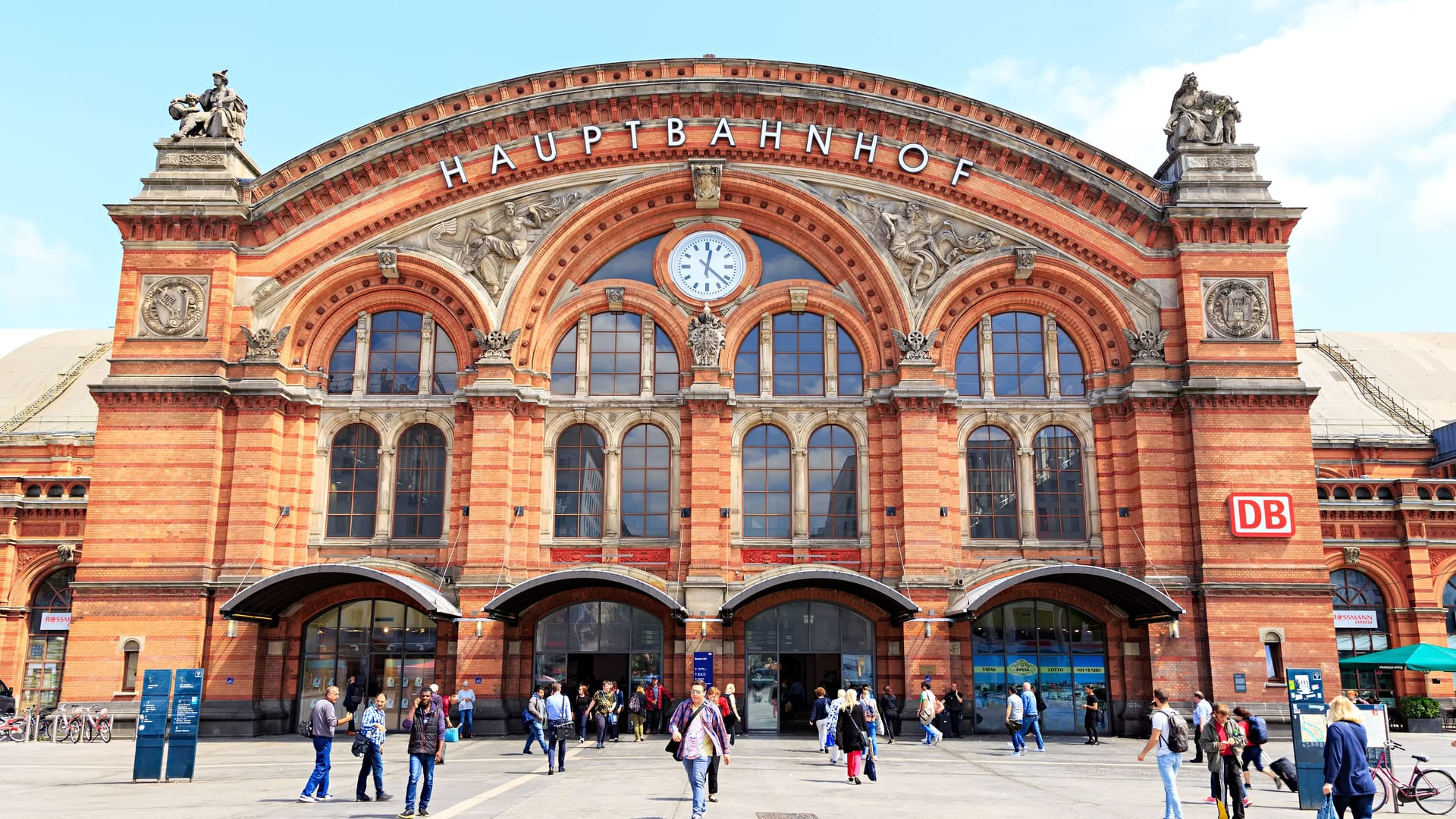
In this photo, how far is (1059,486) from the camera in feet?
112

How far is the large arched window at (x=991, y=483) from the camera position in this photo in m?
34.0

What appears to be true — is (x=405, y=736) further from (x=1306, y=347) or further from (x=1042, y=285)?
(x=1306, y=347)

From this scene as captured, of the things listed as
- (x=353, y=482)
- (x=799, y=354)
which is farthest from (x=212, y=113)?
(x=799, y=354)

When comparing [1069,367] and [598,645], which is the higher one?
[1069,367]

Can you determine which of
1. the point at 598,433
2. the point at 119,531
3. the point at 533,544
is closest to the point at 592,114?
the point at 598,433

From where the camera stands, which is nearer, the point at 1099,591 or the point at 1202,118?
the point at 1099,591

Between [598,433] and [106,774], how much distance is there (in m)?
15.7

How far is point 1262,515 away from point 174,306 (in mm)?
31499

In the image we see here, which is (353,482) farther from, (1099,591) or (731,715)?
(1099,591)

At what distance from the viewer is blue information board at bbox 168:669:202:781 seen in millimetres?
21531

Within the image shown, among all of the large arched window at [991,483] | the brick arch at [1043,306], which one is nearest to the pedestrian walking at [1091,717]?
the large arched window at [991,483]

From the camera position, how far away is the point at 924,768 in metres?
24.0

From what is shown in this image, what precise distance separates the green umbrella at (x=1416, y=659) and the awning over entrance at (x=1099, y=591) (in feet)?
33.9

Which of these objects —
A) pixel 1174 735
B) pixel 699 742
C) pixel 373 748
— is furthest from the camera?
pixel 373 748
